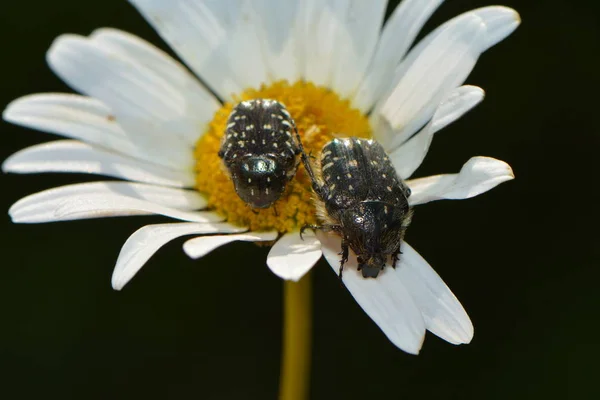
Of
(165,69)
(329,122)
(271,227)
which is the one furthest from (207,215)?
(165,69)

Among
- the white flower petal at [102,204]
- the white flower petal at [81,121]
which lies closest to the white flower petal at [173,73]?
the white flower petal at [81,121]

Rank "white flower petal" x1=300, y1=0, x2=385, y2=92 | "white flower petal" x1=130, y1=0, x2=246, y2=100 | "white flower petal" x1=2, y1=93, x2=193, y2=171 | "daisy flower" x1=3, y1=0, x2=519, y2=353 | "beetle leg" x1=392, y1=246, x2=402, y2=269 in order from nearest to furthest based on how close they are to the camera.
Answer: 1. "daisy flower" x1=3, y1=0, x2=519, y2=353
2. "beetle leg" x1=392, y1=246, x2=402, y2=269
3. "white flower petal" x1=2, y1=93, x2=193, y2=171
4. "white flower petal" x1=300, y1=0, x2=385, y2=92
5. "white flower petal" x1=130, y1=0, x2=246, y2=100

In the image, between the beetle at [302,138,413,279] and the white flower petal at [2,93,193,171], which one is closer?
the beetle at [302,138,413,279]

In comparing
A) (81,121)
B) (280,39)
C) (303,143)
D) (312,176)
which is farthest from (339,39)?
(81,121)

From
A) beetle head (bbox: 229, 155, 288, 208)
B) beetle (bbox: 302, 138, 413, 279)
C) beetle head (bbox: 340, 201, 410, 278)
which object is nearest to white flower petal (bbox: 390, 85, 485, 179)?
beetle (bbox: 302, 138, 413, 279)

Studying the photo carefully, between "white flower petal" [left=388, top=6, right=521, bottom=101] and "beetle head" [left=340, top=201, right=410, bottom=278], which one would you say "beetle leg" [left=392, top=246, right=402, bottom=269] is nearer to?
Answer: "beetle head" [left=340, top=201, right=410, bottom=278]

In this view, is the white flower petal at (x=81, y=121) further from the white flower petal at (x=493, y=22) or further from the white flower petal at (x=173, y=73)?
the white flower petal at (x=493, y=22)
